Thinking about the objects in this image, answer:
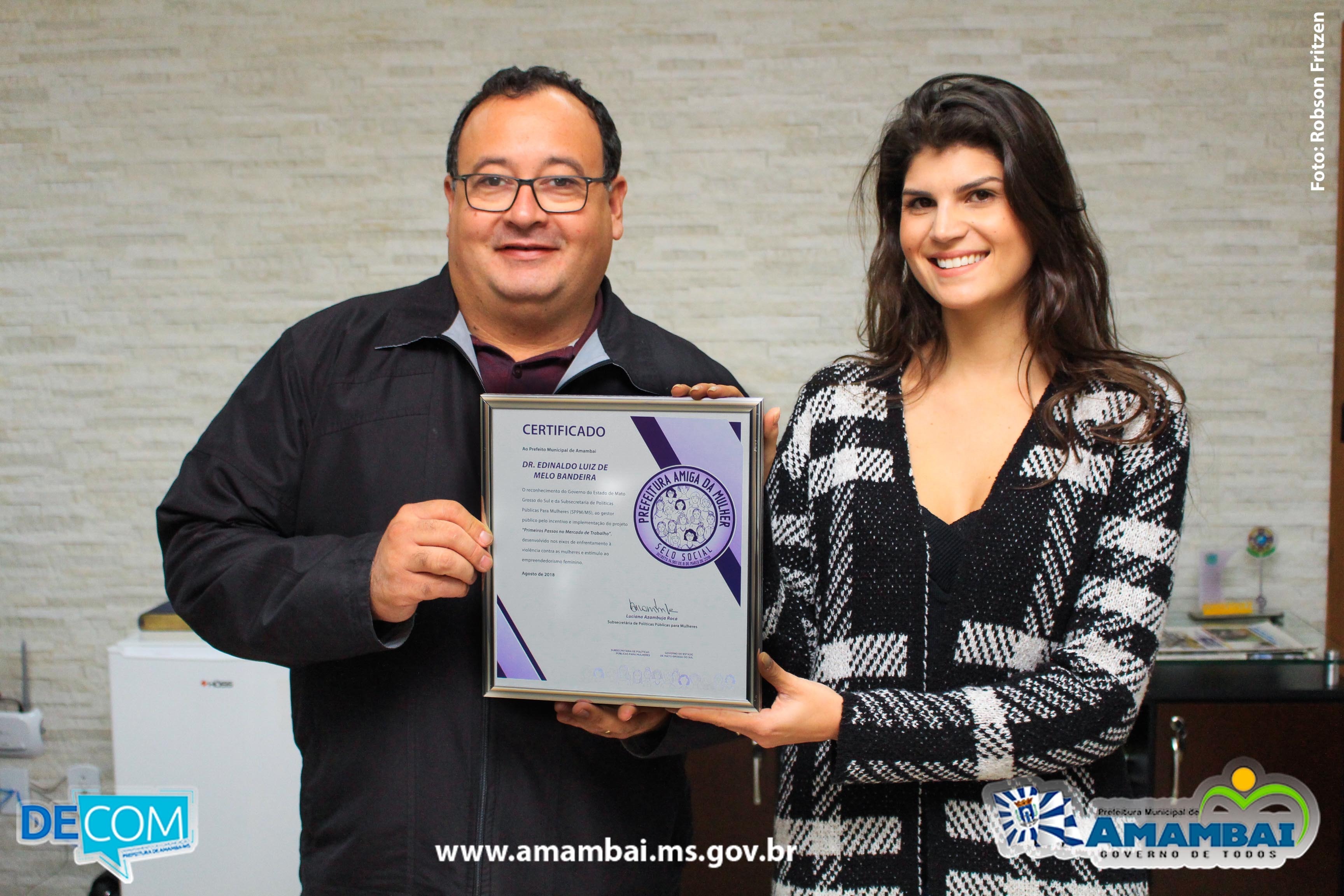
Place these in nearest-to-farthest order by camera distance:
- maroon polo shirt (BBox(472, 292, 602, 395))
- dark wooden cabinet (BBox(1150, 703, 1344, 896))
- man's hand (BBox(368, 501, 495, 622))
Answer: man's hand (BBox(368, 501, 495, 622)) < maroon polo shirt (BBox(472, 292, 602, 395)) < dark wooden cabinet (BBox(1150, 703, 1344, 896))

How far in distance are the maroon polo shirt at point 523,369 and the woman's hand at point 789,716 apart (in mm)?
478

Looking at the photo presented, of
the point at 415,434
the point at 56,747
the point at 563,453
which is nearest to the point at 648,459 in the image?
the point at 563,453

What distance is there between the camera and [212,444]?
4.29 ft

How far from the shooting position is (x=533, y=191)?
130cm

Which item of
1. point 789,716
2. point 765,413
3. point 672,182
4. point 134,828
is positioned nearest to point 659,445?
point 765,413

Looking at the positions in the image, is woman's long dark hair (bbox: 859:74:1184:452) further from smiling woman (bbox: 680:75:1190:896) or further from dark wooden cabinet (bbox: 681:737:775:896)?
dark wooden cabinet (bbox: 681:737:775:896)

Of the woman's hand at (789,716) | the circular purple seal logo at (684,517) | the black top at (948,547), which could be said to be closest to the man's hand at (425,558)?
the circular purple seal logo at (684,517)

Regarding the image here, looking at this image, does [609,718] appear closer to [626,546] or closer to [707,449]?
[626,546]

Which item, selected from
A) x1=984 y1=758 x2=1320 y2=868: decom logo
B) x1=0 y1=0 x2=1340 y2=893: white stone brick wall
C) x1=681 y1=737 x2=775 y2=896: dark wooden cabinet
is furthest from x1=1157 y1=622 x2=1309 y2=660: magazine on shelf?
x1=681 y1=737 x2=775 y2=896: dark wooden cabinet

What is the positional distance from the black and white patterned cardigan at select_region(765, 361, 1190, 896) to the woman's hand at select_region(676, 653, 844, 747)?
0.08ft

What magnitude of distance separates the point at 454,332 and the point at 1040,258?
751 mm

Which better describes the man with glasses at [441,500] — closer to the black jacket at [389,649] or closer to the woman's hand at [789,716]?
the black jacket at [389,649]

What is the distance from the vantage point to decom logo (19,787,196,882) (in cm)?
246

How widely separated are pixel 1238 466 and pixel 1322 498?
9.7 inches
